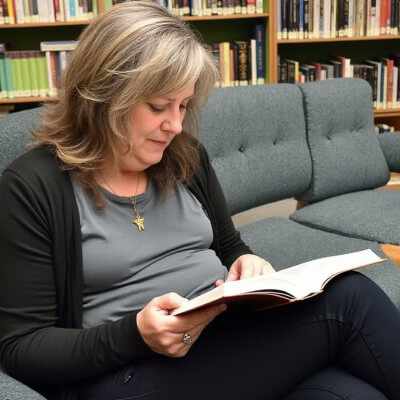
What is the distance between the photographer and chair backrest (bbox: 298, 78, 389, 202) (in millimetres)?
2322

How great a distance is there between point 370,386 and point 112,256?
21.6 inches

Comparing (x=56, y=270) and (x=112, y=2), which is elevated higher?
(x=112, y=2)

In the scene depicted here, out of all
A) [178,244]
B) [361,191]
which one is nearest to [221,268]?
[178,244]

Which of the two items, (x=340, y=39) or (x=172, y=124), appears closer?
(x=172, y=124)

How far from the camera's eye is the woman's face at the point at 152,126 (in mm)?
1227

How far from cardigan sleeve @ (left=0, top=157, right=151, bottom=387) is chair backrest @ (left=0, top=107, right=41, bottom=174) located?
26cm

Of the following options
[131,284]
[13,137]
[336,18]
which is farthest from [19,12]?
[131,284]

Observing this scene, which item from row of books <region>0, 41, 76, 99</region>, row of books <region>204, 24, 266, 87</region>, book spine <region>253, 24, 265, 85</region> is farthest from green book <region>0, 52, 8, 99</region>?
book spine <region>253, 24, 265, 85</region>

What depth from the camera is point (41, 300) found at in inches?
44.6

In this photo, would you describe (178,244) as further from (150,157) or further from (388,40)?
(388,40)

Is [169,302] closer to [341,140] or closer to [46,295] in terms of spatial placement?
[46,295]

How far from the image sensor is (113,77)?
3.86 ft

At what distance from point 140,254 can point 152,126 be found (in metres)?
0.25

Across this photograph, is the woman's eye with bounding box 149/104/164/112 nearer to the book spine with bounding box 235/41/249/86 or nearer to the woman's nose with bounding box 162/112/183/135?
the woman's nose with bounding box 162/112/183/135
